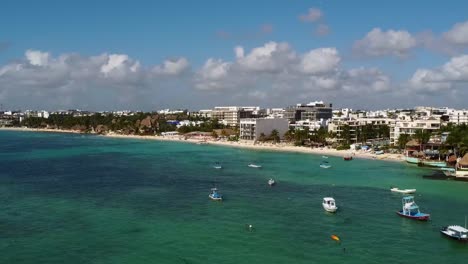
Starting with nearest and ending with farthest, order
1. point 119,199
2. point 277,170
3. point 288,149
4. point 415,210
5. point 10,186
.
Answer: point 415,210, point 119,199, point 10,186, point 277,170, point 288,149

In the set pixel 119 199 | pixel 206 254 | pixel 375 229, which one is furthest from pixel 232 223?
pixel 119 199

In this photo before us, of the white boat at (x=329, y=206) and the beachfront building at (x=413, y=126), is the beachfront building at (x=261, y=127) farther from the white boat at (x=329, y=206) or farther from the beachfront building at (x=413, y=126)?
the white boat at (x=329, y=206)

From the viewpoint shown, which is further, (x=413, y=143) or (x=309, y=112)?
(x=309, y=112)

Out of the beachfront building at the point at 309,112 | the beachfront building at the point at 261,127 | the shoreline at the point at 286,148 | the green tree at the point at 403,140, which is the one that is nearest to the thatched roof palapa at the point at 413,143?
the shoreline at the point at 286,148

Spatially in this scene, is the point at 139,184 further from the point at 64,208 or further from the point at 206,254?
the point at 206,254

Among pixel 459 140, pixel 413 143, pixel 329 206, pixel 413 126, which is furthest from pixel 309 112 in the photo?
pixel 329 206

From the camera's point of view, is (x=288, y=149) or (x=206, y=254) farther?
(x=288, y=149)

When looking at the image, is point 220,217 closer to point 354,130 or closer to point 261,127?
point 354,130

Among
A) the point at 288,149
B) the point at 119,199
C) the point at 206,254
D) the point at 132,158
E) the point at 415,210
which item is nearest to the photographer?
the point at 206,254
